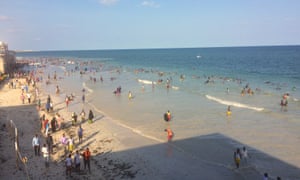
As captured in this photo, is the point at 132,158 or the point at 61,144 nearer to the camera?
the point at 132,158

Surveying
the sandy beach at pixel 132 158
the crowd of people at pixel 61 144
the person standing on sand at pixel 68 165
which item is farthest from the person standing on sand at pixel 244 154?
the person standing on sand at pixel 68 165

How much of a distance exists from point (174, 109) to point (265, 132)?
339 inches

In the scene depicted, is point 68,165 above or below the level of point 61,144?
above

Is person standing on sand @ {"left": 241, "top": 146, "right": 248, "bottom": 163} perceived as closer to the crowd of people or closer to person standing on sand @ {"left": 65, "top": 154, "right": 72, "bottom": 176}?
the crowd of people

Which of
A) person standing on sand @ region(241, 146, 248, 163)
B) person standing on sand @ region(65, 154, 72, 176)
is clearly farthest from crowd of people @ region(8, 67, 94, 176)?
person standing on sand @ region(241, 146, 248, 163)

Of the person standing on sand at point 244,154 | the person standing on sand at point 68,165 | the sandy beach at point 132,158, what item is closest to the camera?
the person standing on sand at point 68,165

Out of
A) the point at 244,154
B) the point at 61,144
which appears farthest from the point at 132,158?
the point at 244,154

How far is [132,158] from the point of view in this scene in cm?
1366

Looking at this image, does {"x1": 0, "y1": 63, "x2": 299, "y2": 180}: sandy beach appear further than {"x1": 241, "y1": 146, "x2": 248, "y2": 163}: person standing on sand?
No

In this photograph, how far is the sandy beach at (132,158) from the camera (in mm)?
11875

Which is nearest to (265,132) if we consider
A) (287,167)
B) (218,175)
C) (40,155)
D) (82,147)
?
(287,167)

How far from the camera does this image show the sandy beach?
1188 cm

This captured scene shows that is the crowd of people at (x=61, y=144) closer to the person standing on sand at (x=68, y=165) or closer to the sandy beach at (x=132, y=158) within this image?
the person standing on sand at (x=68, y=165)

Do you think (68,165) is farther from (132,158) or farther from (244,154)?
(244,154)
